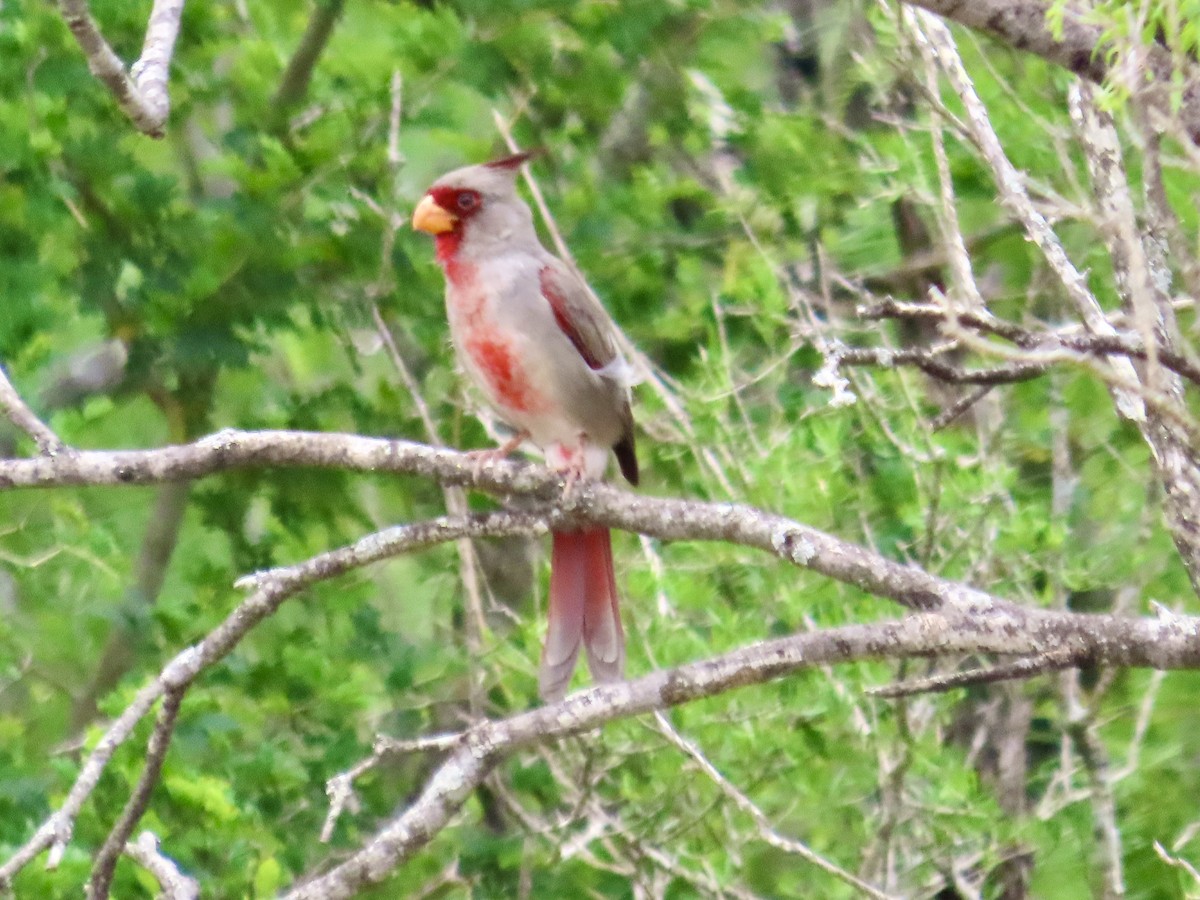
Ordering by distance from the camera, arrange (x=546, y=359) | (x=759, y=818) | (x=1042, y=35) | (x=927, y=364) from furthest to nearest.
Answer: (x=546, y=359) → (x=759, y=818) → (x=1042, y=35) → (x=927, y=364)

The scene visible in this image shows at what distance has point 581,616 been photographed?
4.45m

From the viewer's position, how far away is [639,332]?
5.84 meters

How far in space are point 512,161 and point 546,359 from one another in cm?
58

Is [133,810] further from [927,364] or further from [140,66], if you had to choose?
[927,364]

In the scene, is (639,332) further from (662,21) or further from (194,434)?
(194,434)

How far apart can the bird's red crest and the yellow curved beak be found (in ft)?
0.59

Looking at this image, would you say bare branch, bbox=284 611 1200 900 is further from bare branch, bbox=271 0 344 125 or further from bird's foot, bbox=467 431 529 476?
bare branch, bbox=271 0 344 125

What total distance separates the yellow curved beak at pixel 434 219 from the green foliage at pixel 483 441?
40cm

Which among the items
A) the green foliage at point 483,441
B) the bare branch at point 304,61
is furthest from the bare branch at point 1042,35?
the bare branch at point 304,61

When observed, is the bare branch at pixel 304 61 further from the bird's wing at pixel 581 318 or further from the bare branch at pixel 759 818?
the bare branch at pixel 759 818

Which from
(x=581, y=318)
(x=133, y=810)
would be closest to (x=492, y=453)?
(x=581, y=318)

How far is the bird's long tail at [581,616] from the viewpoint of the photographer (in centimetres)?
440

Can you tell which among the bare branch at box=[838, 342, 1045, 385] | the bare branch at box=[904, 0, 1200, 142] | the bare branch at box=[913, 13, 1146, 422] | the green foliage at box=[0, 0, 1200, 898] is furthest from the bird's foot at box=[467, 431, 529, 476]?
the bare branch at box=[904, 0, 1200, 142]

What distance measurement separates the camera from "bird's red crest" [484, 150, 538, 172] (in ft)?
15.2
